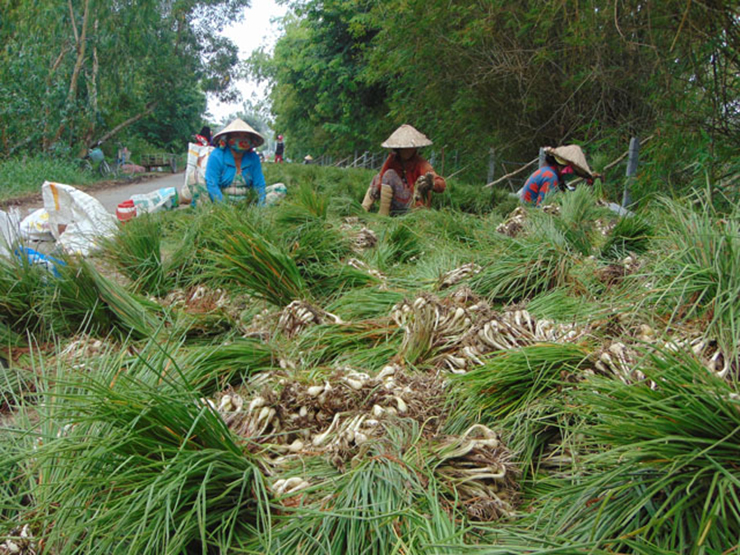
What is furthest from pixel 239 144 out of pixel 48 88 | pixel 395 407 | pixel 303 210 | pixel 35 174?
pixel 48 88

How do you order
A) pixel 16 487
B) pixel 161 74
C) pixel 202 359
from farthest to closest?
pixel 161 74 → pixel 202 359 → pixel 16 487

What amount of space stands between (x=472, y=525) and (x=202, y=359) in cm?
106

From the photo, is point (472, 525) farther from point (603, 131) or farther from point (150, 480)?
point (603, 131)

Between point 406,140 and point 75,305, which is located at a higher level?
point 406,140

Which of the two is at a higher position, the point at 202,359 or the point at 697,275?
the point at 697,275

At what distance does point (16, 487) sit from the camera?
159cm

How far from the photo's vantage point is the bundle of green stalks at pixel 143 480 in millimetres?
1309

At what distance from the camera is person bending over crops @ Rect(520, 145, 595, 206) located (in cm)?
507

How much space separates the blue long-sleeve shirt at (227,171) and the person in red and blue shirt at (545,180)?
230 centimetres

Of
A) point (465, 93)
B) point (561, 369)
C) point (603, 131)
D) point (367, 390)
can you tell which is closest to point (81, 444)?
point (367, 390)

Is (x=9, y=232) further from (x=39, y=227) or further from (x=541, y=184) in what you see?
(x=541, y=184)

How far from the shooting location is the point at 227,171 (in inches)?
219

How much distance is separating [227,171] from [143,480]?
14.7ft

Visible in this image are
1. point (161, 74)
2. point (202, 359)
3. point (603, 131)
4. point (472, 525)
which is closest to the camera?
point (472, 525)
